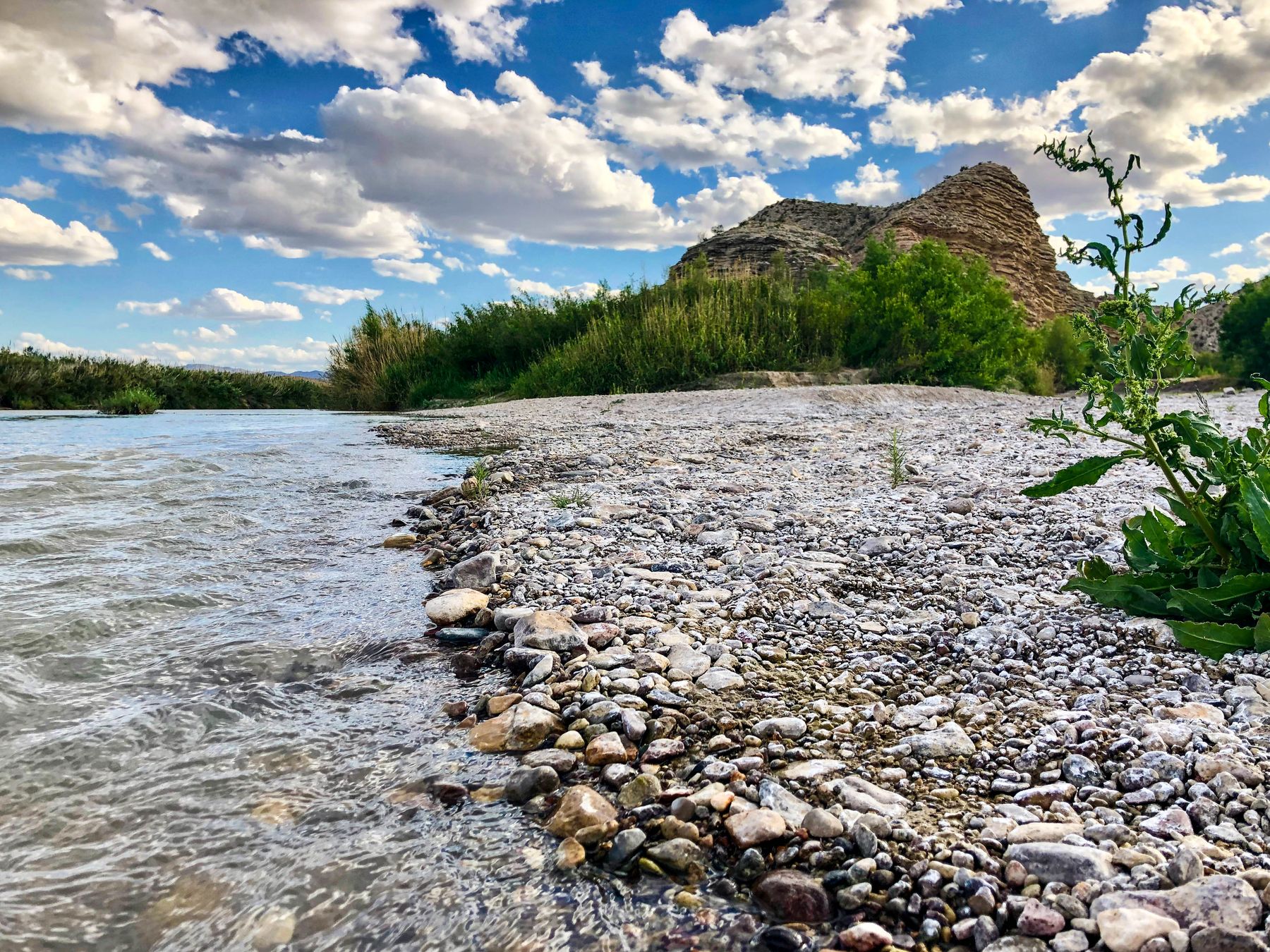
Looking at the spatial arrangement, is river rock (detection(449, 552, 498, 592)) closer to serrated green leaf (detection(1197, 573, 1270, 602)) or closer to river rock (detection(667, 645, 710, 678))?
river rock (detection(667, 645, 710, 678))

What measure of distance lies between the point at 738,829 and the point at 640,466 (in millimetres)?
4616

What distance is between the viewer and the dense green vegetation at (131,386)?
18.2 metres

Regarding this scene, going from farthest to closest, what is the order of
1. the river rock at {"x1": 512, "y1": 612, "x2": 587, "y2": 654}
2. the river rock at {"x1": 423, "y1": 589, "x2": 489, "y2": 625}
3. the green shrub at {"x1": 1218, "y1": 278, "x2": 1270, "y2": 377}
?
the green shrub at {"x1": 1218, "y1": 278, "x2": 1270, "y2": 377}
the river rock at {"x1": 423, "y1": 589, "x2": 489, "y2": 625}
the river rock at {"x1": 512, "y1": 612, "x2": 587, "y2": 654}

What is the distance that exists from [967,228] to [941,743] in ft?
144

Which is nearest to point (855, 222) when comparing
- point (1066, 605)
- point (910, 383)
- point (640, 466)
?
point (910, 383)

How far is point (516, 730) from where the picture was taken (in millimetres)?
2158

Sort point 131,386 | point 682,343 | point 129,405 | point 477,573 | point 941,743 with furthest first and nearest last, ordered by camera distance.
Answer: point 131,386 < point 129,405 < point 682,343 < point 477,573 < point 941,743

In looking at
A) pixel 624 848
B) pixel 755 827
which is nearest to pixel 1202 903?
pixel 755 827

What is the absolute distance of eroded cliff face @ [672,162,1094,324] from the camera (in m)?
36.5

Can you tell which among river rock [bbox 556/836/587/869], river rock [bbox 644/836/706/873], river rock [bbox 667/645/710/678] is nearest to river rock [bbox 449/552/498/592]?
river rock [bbox 667/645/710/678]

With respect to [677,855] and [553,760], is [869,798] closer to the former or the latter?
[677,855]

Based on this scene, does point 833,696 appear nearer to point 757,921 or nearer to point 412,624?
point 757,921

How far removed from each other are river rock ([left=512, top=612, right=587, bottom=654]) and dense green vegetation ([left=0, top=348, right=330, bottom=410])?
61.7 ft

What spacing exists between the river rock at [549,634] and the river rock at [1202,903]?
5.65 feet
